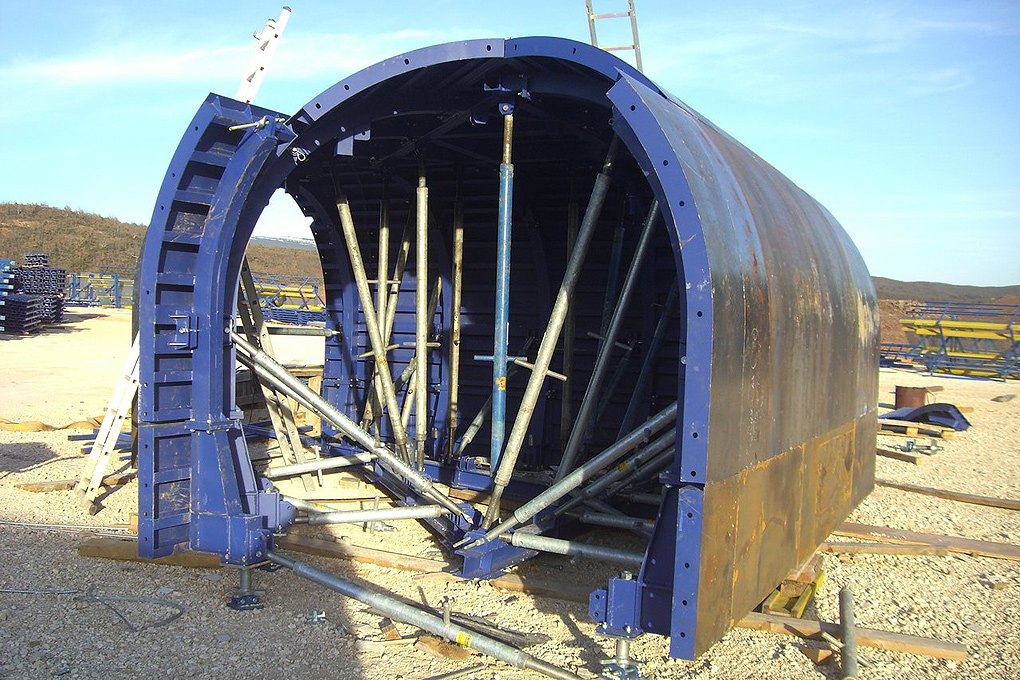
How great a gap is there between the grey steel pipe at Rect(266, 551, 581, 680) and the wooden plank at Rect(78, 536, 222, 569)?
0.56 metres

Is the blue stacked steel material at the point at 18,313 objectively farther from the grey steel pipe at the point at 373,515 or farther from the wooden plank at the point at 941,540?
the wooden plank at the point at 941,540

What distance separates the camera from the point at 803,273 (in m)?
5.40

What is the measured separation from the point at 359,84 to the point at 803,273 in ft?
10.7

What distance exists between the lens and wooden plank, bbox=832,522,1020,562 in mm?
6938

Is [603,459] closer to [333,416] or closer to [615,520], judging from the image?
[615,520]

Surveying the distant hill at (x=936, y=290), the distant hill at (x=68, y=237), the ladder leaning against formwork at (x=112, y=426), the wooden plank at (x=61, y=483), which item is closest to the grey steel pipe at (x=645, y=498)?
the ladder leaning against formwork at (x=112, y=426)

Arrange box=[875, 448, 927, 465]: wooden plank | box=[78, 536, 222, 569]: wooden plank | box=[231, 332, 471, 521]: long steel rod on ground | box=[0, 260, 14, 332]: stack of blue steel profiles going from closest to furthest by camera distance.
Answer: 1. box=[78, 536, 222, 569]: wooden plank
2. box=[231, 332, 471, 521]: long steel rod on ground
3. box=[875, 448, 927, 465]: wooden plank
4. box=[0, 260, 14, 332]: stack of blue steel profiles

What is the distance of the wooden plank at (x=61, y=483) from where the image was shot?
24.6ft

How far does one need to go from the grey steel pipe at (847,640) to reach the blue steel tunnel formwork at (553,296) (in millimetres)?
456

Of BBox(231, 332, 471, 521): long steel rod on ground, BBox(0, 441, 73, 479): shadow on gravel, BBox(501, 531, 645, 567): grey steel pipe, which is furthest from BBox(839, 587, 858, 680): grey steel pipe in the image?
BBox(0, 441, 73, 479): shadow on gravel

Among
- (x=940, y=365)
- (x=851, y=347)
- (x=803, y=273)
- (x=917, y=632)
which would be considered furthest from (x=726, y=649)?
(x=940, y=365)

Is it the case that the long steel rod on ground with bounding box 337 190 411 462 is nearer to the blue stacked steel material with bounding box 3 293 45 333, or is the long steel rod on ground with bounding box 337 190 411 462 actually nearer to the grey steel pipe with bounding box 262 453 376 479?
the grey steel pipe with bounding box 262 453 376 479

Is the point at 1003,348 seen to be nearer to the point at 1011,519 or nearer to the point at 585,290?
the point at 1011,519

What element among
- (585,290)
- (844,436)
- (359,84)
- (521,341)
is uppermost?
(359,84)
